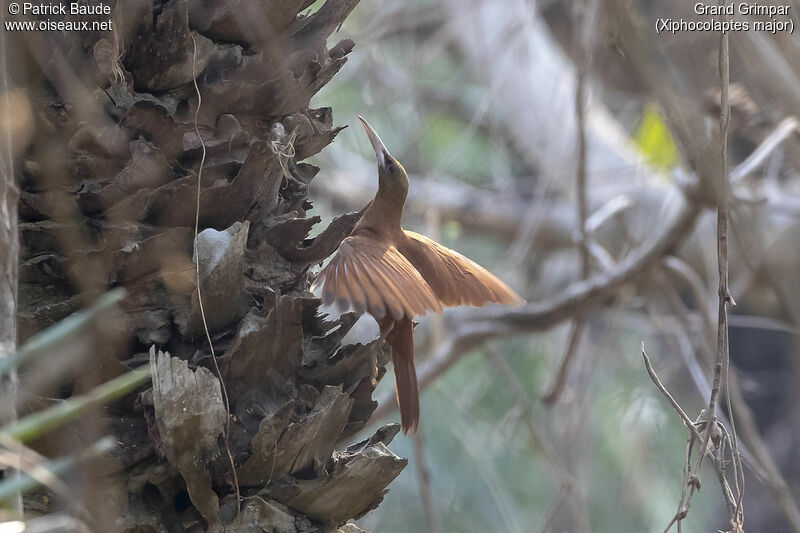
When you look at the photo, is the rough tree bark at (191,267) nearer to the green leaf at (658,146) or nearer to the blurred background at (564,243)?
the blurred background at (564,243)

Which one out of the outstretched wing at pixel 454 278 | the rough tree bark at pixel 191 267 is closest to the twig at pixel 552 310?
the outstretched wing at pixel 454 278

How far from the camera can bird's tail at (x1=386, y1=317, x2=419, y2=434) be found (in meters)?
2.07

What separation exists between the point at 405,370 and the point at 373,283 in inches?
14.3

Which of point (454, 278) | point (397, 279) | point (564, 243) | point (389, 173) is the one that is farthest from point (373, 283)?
point (564, 243)

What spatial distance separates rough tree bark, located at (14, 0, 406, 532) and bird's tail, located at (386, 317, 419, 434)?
680mm

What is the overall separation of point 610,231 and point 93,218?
14.5ft

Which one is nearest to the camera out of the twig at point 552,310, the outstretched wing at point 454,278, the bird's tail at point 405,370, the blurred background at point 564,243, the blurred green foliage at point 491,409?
the bird's tail at point 405,370

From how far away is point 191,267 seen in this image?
1273 millimetres

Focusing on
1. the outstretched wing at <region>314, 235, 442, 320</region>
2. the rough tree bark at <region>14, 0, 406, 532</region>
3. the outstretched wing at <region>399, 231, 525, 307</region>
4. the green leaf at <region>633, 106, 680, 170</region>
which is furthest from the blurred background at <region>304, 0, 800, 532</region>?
the rough tree bark at <region>14, 0, 406, 532</region>

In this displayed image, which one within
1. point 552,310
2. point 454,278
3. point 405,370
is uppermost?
point 454,278

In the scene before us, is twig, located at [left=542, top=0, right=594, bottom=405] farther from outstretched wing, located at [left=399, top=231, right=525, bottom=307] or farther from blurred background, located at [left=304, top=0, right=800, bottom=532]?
outstretched wing, located at [left=399, top=231, right=525, bottom=307]

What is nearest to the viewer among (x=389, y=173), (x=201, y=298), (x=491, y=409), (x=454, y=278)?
(x=201, y=298)

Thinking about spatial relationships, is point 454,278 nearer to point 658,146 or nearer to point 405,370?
point 405,370

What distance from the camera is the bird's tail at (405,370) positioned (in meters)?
2.07
